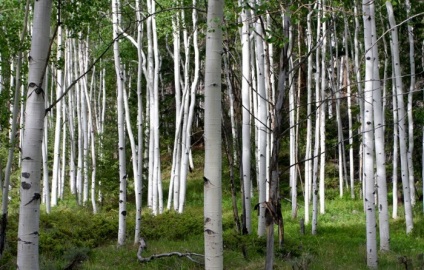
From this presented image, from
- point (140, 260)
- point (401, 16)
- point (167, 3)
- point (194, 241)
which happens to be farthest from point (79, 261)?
point (401, 16)

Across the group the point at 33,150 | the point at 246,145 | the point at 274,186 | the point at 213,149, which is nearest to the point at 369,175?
the point at 246,145

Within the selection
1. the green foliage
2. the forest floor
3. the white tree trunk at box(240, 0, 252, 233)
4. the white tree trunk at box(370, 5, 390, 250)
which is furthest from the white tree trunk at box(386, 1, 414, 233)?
the green foliage

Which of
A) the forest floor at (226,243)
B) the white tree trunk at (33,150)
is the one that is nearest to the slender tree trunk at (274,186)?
the forest floor at (226,243)

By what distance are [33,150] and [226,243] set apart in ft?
21.0

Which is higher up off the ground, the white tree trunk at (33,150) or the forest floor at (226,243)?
the white tree trunk at (33,150)

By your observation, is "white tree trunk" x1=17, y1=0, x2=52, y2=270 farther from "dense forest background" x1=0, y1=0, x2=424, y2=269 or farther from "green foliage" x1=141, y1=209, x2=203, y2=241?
"green foliage" x1=141, y1=209, x2=203, y2=241

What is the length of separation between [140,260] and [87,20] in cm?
422

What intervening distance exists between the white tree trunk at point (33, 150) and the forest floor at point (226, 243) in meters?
3.97

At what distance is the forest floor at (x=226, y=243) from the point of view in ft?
27.7

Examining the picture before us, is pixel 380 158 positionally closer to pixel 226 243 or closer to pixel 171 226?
pixel 226 243

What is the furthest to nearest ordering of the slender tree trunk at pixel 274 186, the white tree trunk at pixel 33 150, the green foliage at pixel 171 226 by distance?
the green foliage at pixel 171 226
the slender tree trunk at pixel 274 186
the white tree trunk at pixel 33 150

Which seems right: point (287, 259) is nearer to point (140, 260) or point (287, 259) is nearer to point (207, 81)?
point (140, 260)

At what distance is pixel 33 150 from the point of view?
4.32m

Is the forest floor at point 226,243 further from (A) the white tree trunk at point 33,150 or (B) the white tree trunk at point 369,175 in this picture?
(A) the white tree trunk at point 33,150
